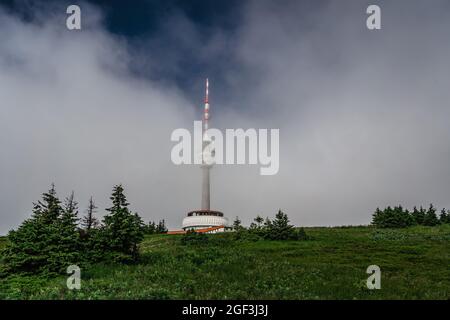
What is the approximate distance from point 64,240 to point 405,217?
60.4 metres

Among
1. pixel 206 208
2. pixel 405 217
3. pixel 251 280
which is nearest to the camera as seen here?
pixel 251 280

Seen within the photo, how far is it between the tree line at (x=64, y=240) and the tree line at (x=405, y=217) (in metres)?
51.9

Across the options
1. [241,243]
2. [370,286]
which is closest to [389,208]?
[241,243]

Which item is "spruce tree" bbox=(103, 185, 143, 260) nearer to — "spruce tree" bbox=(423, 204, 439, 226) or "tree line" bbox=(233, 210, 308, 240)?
"tree line" bbox=(233, 210, 308, 240)

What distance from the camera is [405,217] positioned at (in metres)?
66.9

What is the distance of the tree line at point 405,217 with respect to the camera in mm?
64812

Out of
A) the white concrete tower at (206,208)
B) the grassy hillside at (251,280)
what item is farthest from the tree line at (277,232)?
the white concrete tower at (206,208)

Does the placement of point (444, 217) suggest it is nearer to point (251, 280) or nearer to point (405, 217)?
point (405, 217)

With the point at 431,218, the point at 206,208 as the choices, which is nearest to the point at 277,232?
the point at 431,218

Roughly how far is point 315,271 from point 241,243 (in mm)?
21226

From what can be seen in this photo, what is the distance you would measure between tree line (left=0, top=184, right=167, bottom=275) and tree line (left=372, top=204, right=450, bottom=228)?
170ft

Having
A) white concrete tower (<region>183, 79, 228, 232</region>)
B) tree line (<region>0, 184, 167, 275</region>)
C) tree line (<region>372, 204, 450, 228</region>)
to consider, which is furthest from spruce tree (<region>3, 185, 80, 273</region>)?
white concrete tower (<region>183, 79, 228, 232</region>)
